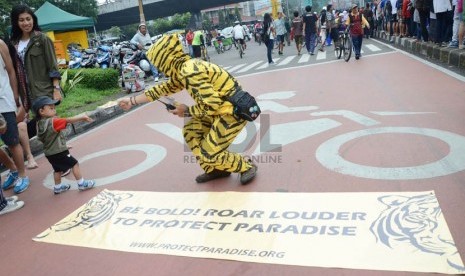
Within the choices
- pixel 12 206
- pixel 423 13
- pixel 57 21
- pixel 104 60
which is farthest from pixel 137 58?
pixel 12 206

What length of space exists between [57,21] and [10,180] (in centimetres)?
1632

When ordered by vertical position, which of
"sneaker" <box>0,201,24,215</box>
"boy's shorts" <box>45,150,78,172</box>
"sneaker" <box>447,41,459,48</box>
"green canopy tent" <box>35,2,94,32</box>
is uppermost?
"green canopy tent" <box>35,2,94,32</box>

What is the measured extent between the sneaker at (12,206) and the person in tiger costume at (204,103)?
5.18ft

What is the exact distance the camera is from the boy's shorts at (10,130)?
463 centimetres

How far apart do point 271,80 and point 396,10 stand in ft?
25.2

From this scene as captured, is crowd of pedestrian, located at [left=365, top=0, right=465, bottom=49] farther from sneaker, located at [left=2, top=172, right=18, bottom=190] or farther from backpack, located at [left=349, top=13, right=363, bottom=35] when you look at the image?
sneaker, located at [left=2, top=172, right=18, bottom=190]

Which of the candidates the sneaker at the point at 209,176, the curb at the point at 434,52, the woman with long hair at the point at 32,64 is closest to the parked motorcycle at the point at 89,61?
the woman with long hair at the point at 32,64

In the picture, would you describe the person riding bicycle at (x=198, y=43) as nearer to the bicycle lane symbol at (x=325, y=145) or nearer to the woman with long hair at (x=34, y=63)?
the bicycle lane symbol at (x=325, y=145)

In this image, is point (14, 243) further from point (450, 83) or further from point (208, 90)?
point (450, 83)

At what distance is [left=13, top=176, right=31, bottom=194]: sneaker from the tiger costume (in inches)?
79.3

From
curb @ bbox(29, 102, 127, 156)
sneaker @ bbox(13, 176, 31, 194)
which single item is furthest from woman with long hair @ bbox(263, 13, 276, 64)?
sneaker @ bbox(13, 176, 31, 194)

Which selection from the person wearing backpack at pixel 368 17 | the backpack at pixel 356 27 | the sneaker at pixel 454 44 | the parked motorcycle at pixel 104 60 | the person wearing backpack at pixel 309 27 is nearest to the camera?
the sneaker at pixel 454 44

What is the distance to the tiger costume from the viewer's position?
3729 millimetres

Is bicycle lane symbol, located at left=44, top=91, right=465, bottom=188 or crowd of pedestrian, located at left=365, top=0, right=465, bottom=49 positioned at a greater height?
crowd of pedestrian, located at left=365, top=0, right=465, bottom=49
